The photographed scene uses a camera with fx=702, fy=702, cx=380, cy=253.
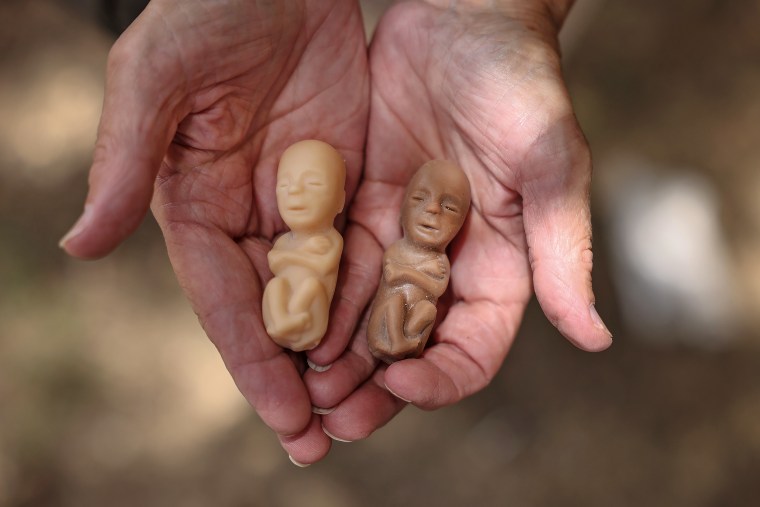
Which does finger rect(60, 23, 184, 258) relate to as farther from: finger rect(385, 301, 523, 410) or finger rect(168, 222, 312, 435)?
finger rect(385, 301, 523, 410)

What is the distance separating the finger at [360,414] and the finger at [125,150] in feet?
2.81

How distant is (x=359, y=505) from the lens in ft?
11.7

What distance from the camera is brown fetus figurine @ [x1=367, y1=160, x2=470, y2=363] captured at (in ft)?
7.63

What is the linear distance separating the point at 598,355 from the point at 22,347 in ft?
10.2

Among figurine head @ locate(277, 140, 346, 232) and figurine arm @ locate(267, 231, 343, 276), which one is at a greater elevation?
figurine head @ locate(277, 140, 346, 232)

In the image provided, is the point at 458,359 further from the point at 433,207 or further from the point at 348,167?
the point at 348,167

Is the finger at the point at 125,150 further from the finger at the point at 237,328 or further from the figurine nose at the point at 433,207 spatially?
the figurine nose at the point at 433,207

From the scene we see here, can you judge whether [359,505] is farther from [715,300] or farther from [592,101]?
[592,101]

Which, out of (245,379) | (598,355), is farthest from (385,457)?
(245,379)

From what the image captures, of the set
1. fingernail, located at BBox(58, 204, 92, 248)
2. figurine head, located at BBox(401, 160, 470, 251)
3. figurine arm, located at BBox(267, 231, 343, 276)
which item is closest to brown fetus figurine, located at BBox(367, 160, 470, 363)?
figurine head, located at BBox(401, 160, 470, 251)

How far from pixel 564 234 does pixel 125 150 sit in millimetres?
1275

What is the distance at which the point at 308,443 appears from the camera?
220 cm

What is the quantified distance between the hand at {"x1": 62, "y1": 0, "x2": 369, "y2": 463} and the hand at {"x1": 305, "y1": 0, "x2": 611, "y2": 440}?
20cm

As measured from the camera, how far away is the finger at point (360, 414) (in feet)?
7.25
